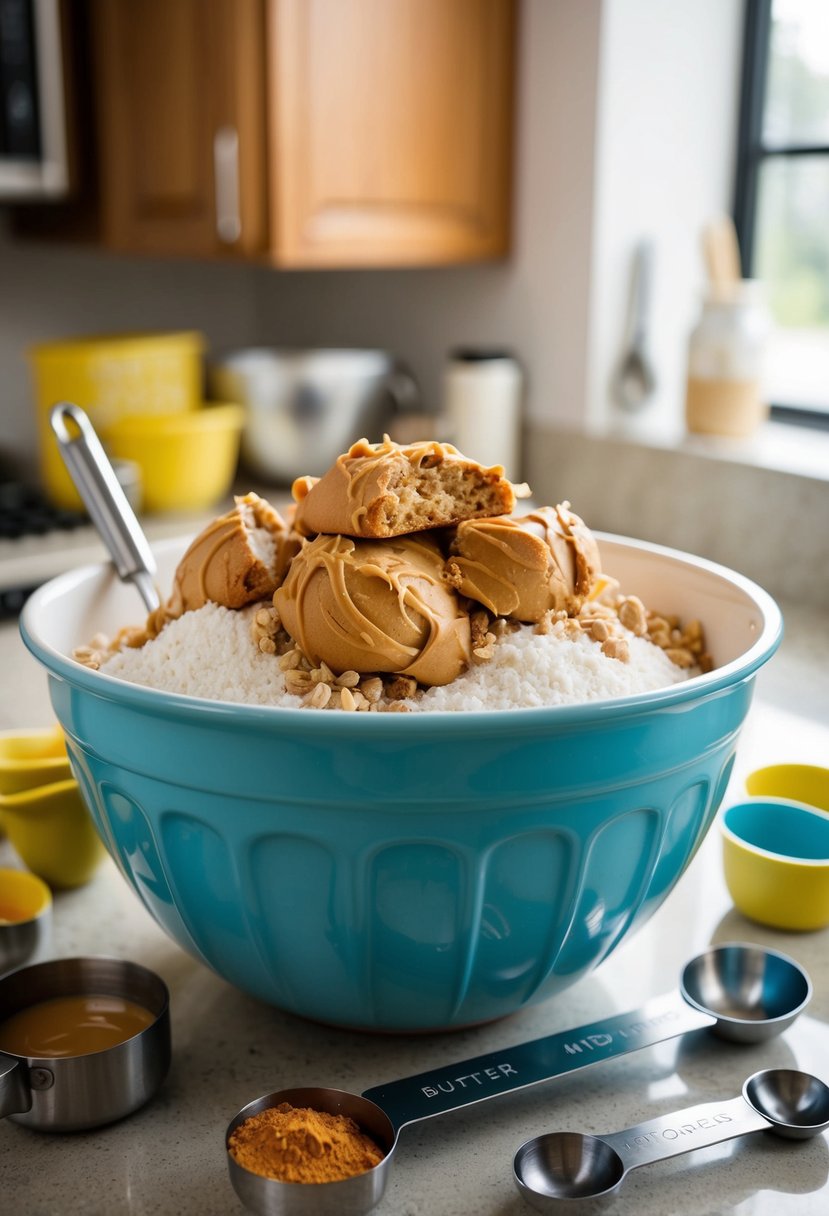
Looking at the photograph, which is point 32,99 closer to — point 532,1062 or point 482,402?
point 482,402

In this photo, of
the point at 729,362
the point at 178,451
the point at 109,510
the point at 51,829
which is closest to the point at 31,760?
the point at 51,829

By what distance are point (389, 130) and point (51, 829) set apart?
141cm

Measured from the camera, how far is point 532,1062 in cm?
61

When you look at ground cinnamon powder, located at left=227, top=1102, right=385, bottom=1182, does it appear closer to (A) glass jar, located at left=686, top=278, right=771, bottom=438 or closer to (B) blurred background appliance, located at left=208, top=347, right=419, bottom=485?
(A) glass jar, located at left=686, top=278, right=771, bottom=438

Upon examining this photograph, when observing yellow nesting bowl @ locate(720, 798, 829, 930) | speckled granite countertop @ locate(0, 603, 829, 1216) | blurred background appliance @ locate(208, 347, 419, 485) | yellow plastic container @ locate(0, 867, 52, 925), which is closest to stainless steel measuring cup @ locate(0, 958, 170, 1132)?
speckled granite countertop @ locate(0, 603, 829, 1216)

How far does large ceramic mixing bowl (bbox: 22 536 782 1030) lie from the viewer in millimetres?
530

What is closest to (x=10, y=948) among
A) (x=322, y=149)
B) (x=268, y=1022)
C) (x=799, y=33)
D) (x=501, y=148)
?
(x=268, y=1022)

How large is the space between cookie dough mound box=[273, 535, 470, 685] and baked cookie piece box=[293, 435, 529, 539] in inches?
0.6

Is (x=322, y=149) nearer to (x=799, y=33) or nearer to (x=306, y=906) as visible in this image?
(x=799, y=33)

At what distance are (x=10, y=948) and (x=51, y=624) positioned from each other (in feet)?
0.67

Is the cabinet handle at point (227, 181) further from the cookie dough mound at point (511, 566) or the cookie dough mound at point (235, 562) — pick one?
the cookie dough mound at point (511, 566)

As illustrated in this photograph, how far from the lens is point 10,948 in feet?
2.41

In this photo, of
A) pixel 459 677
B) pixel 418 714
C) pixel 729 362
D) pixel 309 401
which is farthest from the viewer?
pixel 309 401

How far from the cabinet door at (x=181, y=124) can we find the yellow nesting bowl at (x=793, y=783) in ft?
4.21
